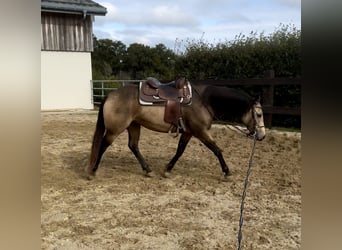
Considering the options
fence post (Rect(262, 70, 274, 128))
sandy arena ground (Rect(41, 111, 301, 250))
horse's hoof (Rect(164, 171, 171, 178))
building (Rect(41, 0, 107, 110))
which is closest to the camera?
sandy arena ground (Rect(41, 111, 301, 250))

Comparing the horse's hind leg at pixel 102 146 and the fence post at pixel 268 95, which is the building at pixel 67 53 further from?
the horse's hind leg at pixel 102 146

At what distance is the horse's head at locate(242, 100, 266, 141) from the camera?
13.1ft

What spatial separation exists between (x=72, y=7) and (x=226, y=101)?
28.4 feet

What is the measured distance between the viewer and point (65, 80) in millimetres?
11867

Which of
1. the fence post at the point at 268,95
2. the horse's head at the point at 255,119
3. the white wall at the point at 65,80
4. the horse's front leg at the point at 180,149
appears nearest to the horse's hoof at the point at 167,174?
the horse's front leg at the point at 180,149

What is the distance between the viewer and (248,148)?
228 inches

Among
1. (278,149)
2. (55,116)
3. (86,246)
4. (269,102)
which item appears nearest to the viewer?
(86,246)

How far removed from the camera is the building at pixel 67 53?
37.2 ft

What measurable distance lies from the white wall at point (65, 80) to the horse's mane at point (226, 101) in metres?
8.04

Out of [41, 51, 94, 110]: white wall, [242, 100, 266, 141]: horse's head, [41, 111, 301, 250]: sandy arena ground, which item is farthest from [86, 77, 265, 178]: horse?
[41, 51, 94, 110]: white wall

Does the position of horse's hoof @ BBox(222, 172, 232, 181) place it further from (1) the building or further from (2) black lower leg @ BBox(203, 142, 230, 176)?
(1) the building
